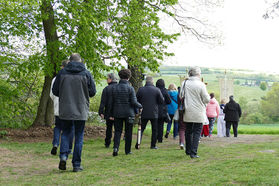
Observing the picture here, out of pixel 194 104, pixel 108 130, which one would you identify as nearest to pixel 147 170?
pixel 194 104

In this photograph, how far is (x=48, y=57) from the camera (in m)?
14.0

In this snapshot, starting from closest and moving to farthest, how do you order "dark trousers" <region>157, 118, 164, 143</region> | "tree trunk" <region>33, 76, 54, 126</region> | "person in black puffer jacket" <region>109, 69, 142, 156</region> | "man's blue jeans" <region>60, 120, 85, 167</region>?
"man's blue jeans" <region>60, 120, 85, 167</region> → "person in black puffer jacket" <region>109, 69, 142, 156</region> → "dark trousers" <region>157, 118, 164, 143</region> → "tree trunk" <region>33, 76, 54, 126</region>

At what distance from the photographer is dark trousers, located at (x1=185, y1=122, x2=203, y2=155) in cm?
875

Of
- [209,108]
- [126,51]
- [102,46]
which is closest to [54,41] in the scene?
[102,46]

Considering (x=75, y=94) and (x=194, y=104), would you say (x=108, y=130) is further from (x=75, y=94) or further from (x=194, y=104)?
(x=75, y=94)

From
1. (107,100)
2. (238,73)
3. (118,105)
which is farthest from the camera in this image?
(238,73)

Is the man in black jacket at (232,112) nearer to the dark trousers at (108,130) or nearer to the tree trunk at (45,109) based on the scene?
the dark trousers at (108,130)

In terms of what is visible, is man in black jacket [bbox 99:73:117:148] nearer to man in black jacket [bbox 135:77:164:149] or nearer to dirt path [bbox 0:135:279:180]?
man in black jacket [bbox 135:77:164:149]

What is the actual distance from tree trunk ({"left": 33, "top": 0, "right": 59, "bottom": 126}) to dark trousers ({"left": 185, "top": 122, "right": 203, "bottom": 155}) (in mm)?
6731

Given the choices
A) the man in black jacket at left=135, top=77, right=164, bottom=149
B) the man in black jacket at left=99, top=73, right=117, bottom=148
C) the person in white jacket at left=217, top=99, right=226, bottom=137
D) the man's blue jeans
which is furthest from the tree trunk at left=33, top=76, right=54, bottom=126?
the man's blue jeans

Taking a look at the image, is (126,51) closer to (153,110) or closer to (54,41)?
(54,41)

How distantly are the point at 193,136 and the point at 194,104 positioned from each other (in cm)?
74

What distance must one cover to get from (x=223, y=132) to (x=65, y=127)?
39.8ft

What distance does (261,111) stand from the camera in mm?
66562
